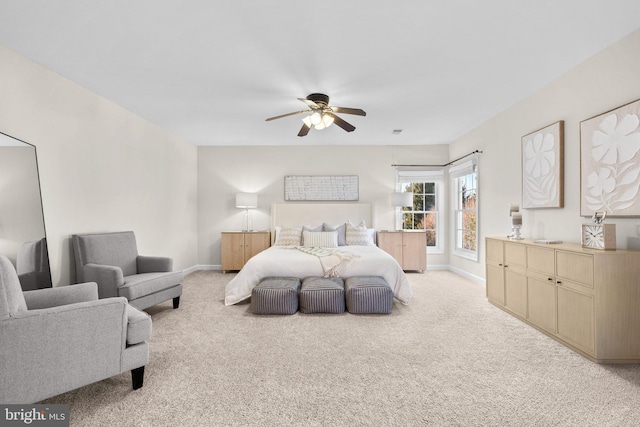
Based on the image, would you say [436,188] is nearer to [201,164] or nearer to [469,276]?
[469,276]

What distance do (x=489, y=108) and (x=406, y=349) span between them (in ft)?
11.5

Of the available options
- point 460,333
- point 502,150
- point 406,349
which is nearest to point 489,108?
point 502,150

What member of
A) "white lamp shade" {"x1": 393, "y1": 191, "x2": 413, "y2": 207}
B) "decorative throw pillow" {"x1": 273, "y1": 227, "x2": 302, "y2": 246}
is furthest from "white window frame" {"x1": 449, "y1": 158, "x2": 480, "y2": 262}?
"decorative throw pillow" {"x1": 273, "y1": 227, "x2": 302, "y2": 246}

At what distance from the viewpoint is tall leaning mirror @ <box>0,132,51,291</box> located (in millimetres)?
2578

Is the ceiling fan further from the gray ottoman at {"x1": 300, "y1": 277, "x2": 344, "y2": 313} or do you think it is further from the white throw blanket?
the gray ottoman at {"x1": 300, "y1": 277, "x2": 344, "y2": 313}

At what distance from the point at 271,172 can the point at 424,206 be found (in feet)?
11.0

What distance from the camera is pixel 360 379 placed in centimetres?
218

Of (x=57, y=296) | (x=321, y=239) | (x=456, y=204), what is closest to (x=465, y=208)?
(x=456, y=204)

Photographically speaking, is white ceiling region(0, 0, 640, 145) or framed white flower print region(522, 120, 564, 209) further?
framed white flower print region(522, 120, 564, 209)

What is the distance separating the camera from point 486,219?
4.88 meters

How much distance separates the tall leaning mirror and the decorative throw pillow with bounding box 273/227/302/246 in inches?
125

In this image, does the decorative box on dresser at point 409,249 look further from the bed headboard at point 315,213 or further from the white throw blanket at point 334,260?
the white throw blanket at point 334,260

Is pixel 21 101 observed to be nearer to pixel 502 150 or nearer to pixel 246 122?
pixel 246 122

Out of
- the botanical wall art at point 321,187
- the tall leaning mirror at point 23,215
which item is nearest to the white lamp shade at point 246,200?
the botanical wall art at point 321,187
